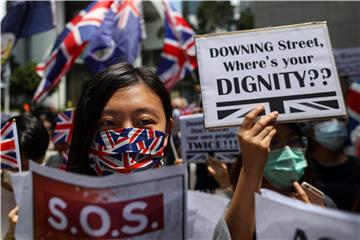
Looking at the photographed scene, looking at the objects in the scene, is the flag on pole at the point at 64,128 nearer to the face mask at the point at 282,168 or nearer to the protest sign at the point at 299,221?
the face mask at the point at 282,168

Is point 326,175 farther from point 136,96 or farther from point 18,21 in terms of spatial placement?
point 18,21

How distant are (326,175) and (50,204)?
3276mm

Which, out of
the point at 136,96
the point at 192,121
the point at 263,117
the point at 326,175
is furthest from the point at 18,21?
the point at 263,117

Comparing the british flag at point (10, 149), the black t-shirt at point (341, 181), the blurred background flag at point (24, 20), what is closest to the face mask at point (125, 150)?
the british flag at point (10, 149)

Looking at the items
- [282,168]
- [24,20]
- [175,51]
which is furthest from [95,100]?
[175,51]

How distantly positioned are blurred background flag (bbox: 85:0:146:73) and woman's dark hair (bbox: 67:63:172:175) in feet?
12.8

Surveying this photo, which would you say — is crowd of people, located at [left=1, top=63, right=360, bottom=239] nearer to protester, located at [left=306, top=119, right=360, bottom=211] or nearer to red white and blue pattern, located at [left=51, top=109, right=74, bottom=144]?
protester, located at [left=306, top=119, right=360, bottom=211]

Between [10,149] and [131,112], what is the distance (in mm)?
917

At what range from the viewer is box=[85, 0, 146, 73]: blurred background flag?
5.58m

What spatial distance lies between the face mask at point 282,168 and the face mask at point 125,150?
3.70ft

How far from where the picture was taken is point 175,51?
6.65 metres

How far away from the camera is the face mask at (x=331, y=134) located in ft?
14.0

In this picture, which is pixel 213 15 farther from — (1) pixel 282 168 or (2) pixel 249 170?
(2) pixel 249 170

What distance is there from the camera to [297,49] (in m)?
1.57
